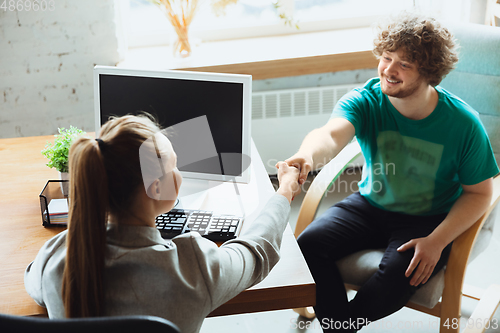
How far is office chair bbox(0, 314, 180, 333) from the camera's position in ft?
1.94

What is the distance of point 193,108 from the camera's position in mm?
1343

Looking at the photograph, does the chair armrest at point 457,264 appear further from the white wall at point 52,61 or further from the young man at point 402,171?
the white wall at point 52,61

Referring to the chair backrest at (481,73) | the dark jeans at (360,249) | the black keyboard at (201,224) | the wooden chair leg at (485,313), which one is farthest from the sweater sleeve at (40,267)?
the chair backrest at (481,73)

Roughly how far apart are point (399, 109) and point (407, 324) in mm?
859

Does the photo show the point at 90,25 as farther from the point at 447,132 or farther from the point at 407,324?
the point at 407,324

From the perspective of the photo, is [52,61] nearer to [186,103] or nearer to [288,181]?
[186,103]

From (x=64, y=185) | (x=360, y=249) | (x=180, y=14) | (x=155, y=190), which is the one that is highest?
(x=180, y=14)

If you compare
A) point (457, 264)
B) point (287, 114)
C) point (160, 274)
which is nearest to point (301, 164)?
point (457, 264)

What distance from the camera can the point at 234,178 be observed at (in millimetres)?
1361

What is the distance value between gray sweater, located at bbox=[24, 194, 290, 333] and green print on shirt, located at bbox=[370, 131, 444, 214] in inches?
32.7

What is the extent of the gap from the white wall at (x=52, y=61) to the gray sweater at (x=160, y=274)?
1640 mm

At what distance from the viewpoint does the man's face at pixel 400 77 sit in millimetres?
1491

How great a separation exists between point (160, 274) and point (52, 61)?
189cm

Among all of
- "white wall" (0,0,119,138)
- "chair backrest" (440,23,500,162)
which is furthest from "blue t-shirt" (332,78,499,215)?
"white wall" (0,0,119,138)
